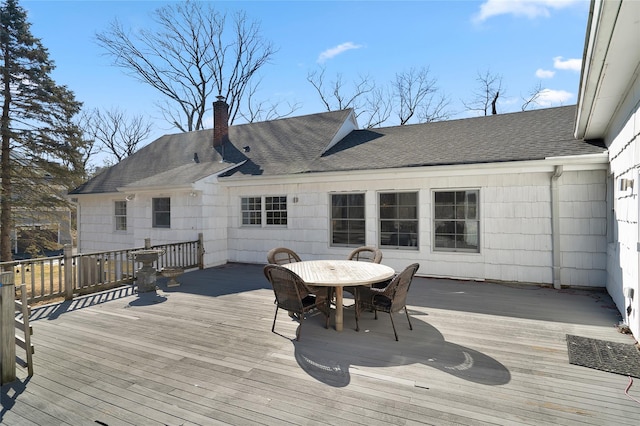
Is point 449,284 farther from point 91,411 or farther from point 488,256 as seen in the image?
point 91,411

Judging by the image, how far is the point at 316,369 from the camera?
3.37 metres

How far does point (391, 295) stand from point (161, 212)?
8324 mm

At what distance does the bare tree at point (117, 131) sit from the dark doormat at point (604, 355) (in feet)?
98.5

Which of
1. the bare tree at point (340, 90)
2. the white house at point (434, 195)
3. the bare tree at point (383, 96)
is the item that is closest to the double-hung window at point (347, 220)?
the white house at point (434, 195)

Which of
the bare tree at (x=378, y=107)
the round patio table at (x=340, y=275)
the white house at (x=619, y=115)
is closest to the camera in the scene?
the white house at (x=619, y=115)

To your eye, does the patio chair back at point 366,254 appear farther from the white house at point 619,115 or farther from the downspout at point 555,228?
the downspout at point 555,228

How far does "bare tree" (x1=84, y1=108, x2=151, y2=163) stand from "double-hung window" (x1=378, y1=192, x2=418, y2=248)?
25430 mm

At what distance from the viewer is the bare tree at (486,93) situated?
2161cm

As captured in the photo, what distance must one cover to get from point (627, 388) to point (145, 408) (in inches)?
164

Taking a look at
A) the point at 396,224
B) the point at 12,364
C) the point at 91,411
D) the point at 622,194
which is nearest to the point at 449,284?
the point at 396,224

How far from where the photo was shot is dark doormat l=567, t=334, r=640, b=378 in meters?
3.29

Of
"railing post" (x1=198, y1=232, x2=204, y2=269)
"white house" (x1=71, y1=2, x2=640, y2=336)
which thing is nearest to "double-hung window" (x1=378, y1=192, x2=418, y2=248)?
"white house" (x1=71, y1=2, x2=640, y2=336)

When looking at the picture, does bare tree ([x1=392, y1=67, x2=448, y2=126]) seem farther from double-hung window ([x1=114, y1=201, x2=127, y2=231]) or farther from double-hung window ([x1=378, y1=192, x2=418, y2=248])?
double-hung window ([x1=114, y1=201, x2=127, y2=231])

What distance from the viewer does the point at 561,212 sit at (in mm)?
6652
